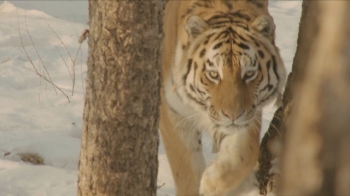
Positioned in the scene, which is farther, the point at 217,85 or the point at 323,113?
the point at 217,85

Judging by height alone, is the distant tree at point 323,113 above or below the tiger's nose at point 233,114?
above

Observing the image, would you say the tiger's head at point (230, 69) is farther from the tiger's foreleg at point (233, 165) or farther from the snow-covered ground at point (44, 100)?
the snow-covered ground at point (44, 100)

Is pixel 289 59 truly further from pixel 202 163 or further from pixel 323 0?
pixel 323 0

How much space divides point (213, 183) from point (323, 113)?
2.62 m

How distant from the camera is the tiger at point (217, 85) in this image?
2854mm

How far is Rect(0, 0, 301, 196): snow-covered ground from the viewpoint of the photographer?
3209 millimetres

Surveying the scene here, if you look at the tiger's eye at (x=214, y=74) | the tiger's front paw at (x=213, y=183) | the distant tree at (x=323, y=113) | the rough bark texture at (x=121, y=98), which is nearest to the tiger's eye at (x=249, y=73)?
the tiger's eye at (x=214, y=74)

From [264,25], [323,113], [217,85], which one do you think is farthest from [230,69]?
[323,113]

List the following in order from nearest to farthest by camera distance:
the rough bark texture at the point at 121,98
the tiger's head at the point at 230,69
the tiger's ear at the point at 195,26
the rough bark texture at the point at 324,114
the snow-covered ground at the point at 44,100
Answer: the rough bark texture at the point at 324,114, the rough bark texture at the point at 121,98, the tiger's head at the point at 230,69, the tiger's ear at the point at 195,26, the snow-covered ground at the point at 44,100

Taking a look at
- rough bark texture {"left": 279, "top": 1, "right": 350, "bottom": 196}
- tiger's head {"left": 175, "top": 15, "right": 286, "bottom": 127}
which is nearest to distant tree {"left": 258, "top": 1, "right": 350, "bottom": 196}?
rough bark texture {"left": 279, "top": 1, "right": 350, "bottom": 196}

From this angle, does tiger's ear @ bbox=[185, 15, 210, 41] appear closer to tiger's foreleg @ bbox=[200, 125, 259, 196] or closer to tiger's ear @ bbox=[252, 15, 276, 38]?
tiger's ear @ bbox=[252, 15, 276, 38]

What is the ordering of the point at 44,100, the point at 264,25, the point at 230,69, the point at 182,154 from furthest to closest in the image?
the point at 44,100, the point at 182,154, the point at 264,25, the point at 230,69

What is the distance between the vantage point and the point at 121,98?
202 cm

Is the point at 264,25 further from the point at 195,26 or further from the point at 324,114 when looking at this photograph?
the point at 324,114
